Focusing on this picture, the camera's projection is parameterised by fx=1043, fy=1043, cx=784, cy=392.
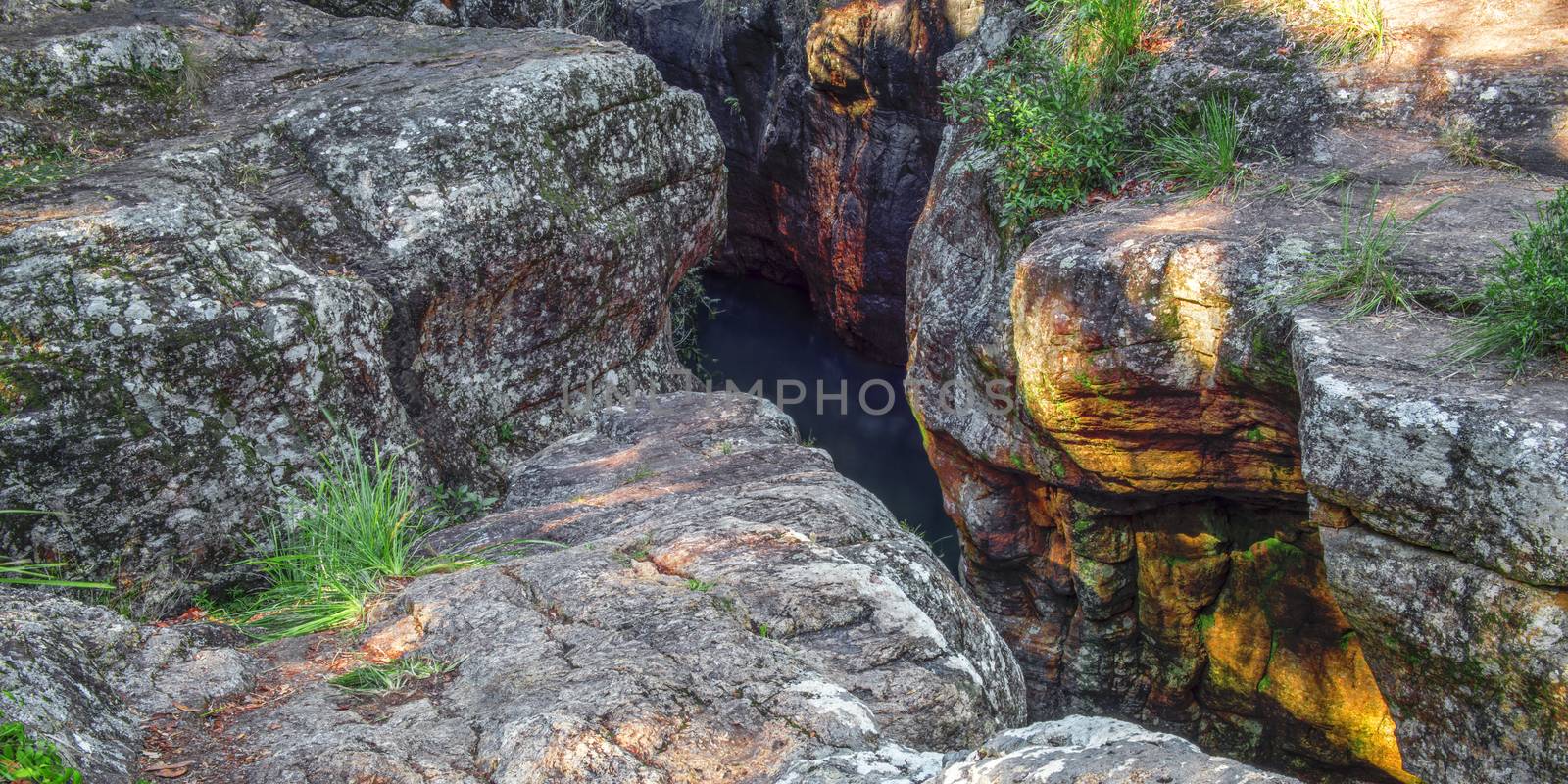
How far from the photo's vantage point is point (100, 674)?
271 cm

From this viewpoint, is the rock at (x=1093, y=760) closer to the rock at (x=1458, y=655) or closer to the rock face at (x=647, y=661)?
the rock face at (x=647, y=661)

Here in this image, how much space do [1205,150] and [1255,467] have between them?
168 centimetres

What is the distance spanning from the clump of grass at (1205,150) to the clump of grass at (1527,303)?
1680 mm

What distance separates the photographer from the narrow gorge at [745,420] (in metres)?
2.82

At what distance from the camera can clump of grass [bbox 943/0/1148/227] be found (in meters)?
5.91

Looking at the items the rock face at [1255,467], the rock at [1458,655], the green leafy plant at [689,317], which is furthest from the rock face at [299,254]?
the green leafy plant at [689,317]

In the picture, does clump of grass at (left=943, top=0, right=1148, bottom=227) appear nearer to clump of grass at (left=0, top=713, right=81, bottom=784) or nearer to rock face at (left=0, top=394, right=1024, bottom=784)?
rock face at (left=0, top=394, right=1024, bottom=784)

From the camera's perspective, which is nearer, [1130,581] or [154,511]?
[154,511]

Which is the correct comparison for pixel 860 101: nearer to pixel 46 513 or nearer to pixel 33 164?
pixel 33 164

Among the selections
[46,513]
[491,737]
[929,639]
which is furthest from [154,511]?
[929,639]

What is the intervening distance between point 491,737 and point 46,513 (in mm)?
2326

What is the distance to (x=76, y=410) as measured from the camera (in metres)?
3.83

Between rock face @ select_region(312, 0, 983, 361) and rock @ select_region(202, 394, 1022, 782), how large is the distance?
6615 millimetres

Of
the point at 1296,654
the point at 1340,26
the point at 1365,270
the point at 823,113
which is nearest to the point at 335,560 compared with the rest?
the point at 1365,270
